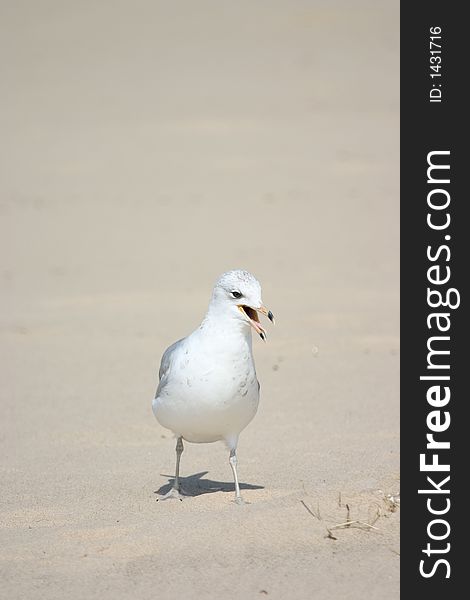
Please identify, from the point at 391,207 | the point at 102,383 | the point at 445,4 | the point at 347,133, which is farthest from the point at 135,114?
the point at 102,383

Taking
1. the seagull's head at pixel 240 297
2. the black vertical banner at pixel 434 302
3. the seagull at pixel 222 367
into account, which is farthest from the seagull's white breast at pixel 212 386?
the black vertical banner at pixel 434 302

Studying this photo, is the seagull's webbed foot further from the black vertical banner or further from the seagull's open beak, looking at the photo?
the black vertical banner

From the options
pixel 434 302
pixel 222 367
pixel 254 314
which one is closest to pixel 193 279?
pixel 434 302

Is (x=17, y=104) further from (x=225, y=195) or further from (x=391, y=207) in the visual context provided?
(x=391, y=207)

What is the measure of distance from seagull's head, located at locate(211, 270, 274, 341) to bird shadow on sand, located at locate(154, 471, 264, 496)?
3.56 ft

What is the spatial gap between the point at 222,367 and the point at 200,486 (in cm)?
120

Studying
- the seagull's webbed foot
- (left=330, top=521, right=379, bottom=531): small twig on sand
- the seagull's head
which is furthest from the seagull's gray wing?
(left=330, top=521, right=379, bottom=531): small twig on sand

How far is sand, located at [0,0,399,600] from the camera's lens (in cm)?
472

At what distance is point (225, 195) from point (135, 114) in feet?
20.4

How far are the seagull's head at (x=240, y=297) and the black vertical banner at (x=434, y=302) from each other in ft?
3.67

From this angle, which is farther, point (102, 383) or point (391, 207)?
point (391, 207)

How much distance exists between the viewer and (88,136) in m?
20.8

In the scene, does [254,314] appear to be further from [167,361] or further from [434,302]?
[434,302]

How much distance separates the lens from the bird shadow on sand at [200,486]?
584 centimetres
